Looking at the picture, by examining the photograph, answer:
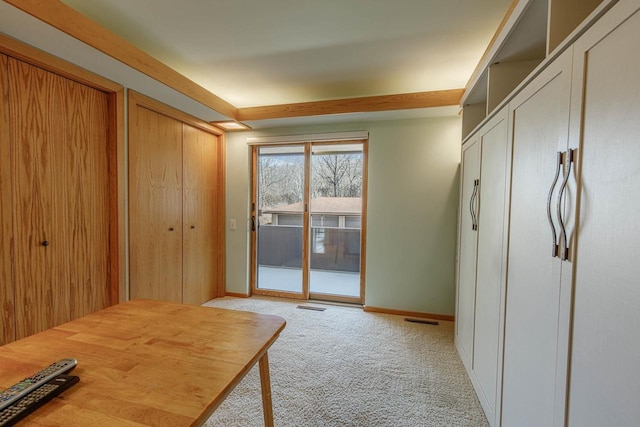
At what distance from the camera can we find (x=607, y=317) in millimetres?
740

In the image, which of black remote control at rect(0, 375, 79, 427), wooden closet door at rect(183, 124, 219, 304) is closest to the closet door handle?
black remote control at rect(0, 375, 79, 427)

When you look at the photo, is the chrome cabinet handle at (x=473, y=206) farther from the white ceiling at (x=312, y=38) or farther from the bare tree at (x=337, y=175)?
the bare tree at (x=337, y=175)

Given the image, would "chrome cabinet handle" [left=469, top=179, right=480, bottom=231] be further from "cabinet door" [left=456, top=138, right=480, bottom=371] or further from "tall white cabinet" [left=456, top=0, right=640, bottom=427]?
"tall white cabinet" [left=456, top=0, right=640, bottom=427]

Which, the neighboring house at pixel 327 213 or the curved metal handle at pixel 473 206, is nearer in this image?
the curved metal handle at pixel 473 206

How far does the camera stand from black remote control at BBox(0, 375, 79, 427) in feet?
1.94

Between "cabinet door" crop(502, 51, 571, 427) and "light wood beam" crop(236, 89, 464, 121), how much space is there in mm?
1450

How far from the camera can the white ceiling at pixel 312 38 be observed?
165 centimetres

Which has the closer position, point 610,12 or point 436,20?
point 610,12

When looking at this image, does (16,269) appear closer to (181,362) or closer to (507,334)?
(181,362)

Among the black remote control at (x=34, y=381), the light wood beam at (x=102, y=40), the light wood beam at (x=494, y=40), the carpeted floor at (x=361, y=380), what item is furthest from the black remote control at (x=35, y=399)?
the light wood beam at (x=494, y=40)

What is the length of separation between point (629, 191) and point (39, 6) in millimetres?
2538

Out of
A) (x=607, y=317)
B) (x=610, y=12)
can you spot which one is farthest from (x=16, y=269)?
(x=610, y=12)

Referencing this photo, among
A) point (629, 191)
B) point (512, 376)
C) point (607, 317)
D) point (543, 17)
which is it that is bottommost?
point (512, 376)

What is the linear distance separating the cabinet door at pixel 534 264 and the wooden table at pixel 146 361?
3.46ft
